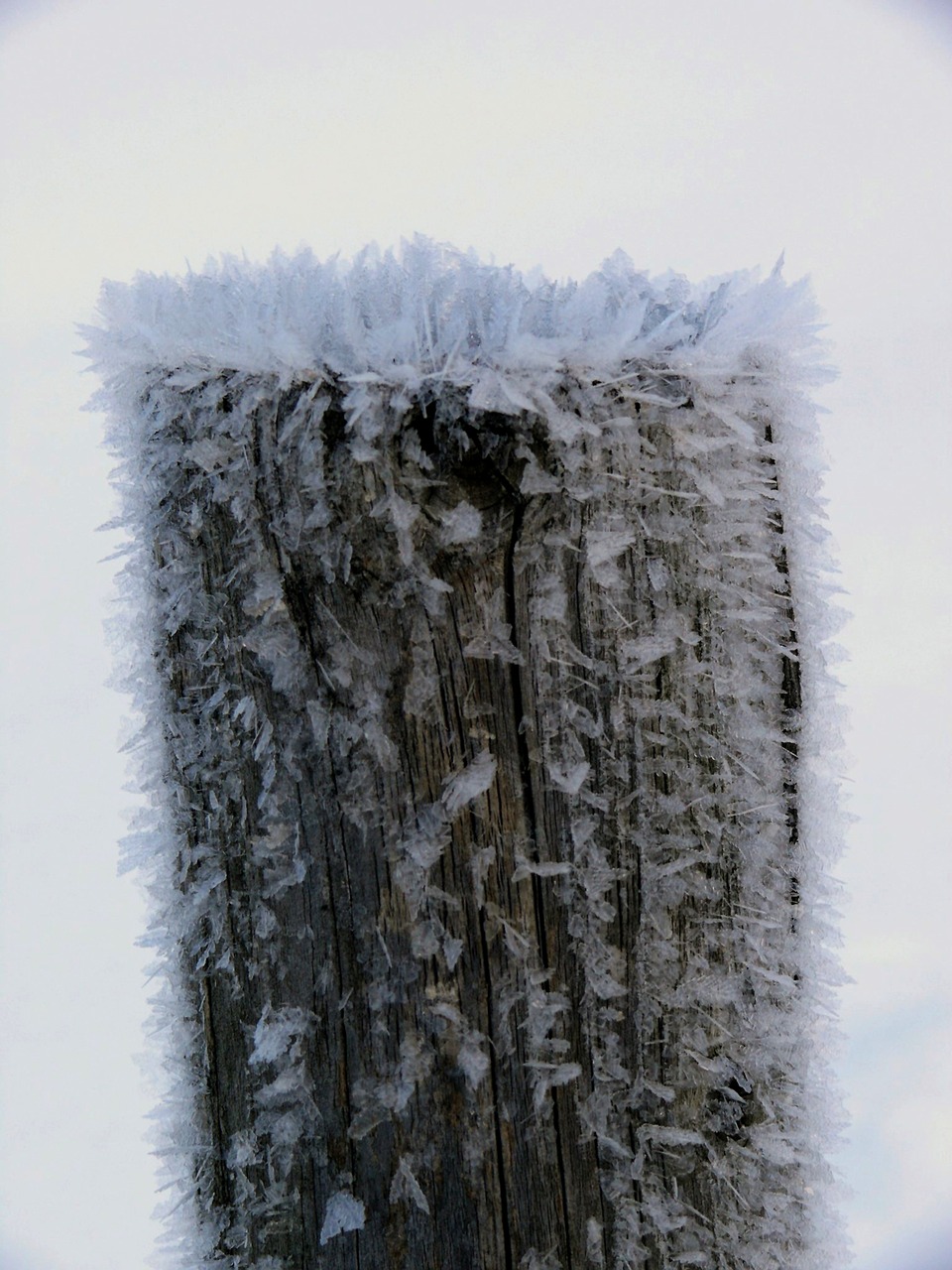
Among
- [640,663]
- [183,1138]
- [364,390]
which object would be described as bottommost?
[183,1138]

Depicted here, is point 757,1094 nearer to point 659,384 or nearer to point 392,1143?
point 392,1143

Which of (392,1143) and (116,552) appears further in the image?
(116,552)

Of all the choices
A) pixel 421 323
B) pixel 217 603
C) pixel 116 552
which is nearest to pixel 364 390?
pixel 421 323

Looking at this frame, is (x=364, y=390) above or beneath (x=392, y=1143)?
above

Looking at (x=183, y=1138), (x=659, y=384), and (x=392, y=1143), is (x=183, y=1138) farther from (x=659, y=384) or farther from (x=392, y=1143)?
(x=659, y=384)
